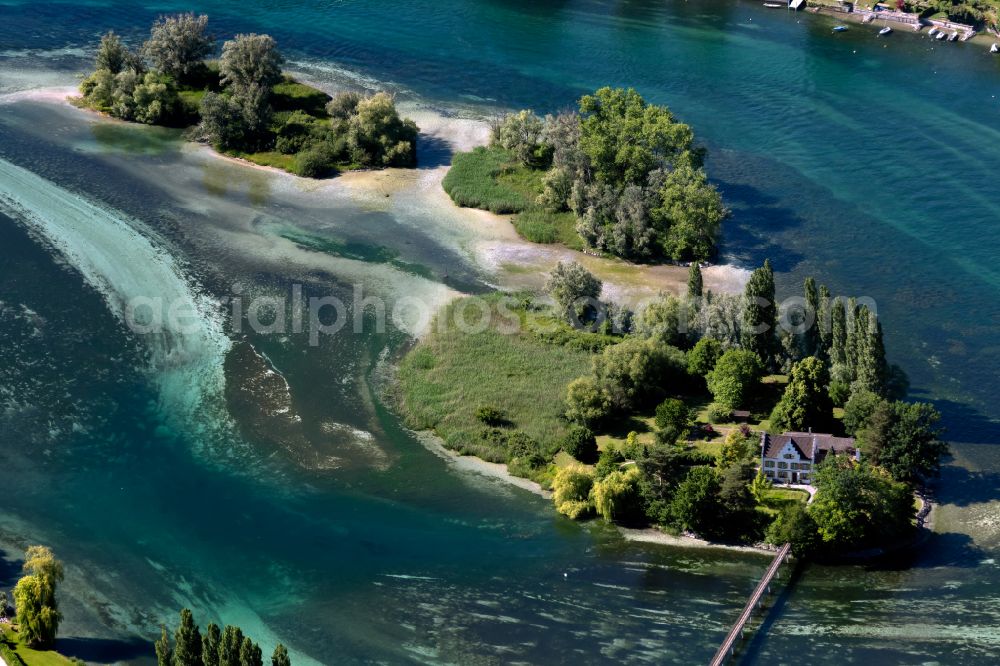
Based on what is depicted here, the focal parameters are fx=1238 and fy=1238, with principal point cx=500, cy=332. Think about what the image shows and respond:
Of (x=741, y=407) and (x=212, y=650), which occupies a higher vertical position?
(x=741, y=407)

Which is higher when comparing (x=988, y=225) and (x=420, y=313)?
(x=988, y=225)

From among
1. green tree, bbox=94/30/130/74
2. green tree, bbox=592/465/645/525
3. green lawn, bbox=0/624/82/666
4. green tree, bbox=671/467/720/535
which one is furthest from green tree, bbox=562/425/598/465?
green tree, bbox=94/30/130/74

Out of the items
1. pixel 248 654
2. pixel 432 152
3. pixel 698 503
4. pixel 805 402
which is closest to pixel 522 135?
pixel 432 152

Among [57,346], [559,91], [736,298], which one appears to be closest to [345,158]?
[559,91]

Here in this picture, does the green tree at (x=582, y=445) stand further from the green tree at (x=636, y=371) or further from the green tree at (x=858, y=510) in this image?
the green tree at (x=858, y=510)

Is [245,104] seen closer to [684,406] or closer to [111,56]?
[111,56]

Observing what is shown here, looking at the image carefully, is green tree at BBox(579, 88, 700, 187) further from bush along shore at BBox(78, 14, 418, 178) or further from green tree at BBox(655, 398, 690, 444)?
green tree at BBox(655, 398, 690, 444)

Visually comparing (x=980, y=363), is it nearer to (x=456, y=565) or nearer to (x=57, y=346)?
(x=456, y=565)
